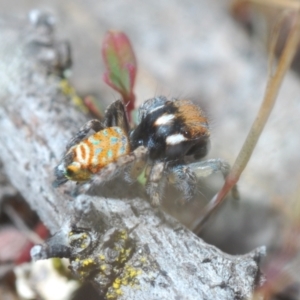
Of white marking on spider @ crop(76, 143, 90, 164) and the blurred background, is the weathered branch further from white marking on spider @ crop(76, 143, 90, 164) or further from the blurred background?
the blurred background

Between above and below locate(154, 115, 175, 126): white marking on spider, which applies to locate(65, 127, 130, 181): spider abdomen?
above

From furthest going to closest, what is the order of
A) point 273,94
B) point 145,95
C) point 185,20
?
1. point 185,20
2. point 145,95
3. point 273,94

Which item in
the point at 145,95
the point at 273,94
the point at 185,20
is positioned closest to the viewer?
the point at 273,94

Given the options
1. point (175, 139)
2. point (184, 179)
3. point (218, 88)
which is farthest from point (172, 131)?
point (218, 88)

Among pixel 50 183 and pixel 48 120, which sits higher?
pixel 48 120

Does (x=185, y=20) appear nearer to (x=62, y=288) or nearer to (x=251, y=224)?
(x=251, y=224)

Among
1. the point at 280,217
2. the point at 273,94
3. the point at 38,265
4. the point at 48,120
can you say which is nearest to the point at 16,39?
the point at 48,120

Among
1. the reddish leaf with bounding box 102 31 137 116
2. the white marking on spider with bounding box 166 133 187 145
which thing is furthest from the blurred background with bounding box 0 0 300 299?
the reddish leaf with bounding box 102 31 137 116
